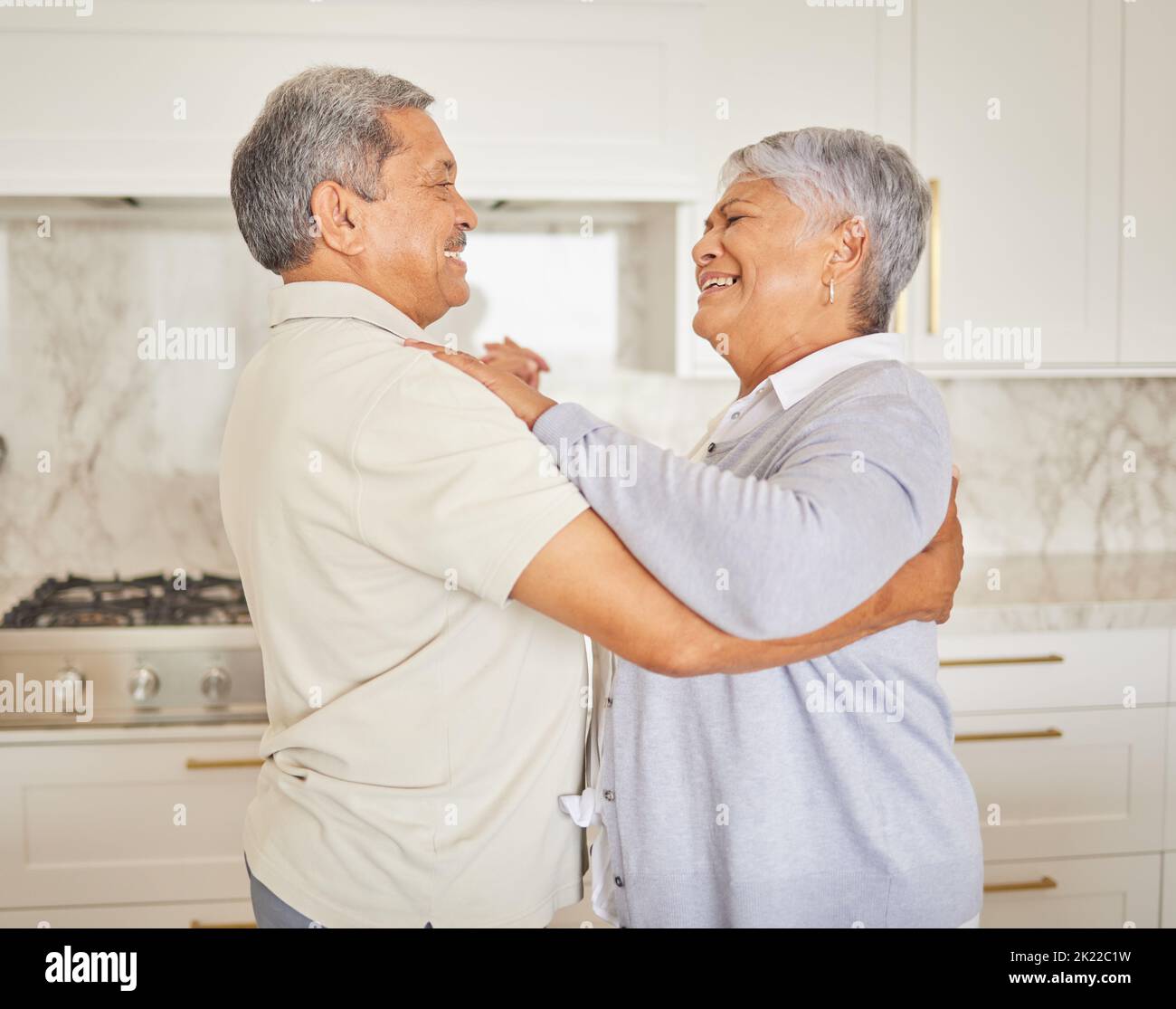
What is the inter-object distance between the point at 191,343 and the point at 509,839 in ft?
6.08

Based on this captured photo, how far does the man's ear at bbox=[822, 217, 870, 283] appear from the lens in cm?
126

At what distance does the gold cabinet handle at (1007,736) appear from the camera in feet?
7.37

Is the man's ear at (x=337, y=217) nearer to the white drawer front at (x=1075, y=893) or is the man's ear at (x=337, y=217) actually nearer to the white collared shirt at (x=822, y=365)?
the white collared shirt at (x=822, y=365)

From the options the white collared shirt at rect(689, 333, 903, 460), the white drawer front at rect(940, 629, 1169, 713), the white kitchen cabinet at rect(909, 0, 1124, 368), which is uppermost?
the white kitchen cabinet at rect(909, 0, 1124, 368)

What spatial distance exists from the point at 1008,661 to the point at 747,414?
1213 millimetres

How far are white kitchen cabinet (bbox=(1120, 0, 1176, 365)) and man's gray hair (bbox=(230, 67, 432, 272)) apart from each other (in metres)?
1.94

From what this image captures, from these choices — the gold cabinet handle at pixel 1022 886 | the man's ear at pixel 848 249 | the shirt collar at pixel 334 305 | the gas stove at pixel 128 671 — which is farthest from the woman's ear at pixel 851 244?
the gold cabinet handle at pixel 1022 886

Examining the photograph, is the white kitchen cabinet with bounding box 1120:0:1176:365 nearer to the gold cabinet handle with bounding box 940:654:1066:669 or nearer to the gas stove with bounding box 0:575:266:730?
the gold cabinet handle with bounding box 940:654:1066:669

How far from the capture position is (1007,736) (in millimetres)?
2252

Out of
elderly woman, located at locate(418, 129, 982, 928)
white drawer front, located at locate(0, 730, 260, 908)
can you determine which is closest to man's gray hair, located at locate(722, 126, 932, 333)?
elderly woman, located at locate(418, 129, 982, 928)

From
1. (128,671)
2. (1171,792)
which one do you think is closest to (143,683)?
(128,671)

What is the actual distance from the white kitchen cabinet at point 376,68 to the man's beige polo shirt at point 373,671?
1152mm
